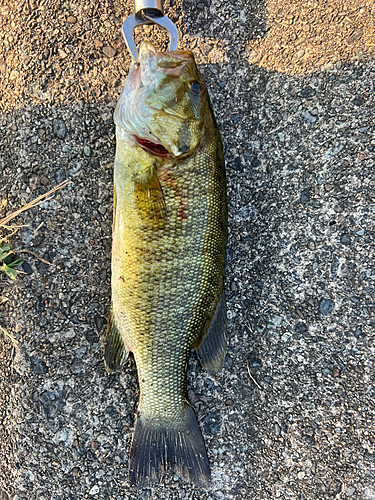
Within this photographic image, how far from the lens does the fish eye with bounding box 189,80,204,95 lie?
180 cm

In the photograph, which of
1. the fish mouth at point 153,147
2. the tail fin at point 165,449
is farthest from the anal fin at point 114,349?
the fish mouth at point 153,147

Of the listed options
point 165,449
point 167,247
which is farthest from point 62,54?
point 165,449

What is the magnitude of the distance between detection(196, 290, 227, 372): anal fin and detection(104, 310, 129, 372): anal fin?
1.41 ft

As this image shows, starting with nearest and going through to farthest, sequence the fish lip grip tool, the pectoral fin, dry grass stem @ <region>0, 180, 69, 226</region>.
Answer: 1. the pectoral fin
2. the fish lip grip tool
3. dry grass stem @ <region>0, 180, 69, 226</region>

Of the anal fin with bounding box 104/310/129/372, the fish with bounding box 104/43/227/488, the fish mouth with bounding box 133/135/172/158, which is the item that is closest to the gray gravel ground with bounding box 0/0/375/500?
the anal fin with bounding box 104/310/129/372

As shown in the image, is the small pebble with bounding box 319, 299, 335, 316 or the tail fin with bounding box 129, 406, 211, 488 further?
the small pebble with bounding box 319, 299, 335, 316

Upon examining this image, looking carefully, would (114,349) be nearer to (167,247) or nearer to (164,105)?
(167,247)

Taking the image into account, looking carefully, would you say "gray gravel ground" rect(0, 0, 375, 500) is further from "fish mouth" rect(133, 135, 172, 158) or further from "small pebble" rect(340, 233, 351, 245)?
"fish mouth" rect(133, 135, 172, 158)

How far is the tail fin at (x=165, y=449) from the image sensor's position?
1879 millimetres

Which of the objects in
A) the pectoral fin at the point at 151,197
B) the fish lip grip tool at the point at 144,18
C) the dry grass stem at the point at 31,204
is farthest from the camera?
the dry grass stem at the point at 31,204

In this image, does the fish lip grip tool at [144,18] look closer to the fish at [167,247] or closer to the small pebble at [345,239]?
the fish at [167,247]

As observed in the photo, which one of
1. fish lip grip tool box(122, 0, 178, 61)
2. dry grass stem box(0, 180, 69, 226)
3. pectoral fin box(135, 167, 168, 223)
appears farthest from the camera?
dry grass stem box(0, 180, 69, 226)

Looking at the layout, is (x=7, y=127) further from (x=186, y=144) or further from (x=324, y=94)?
(x=324, y=94)

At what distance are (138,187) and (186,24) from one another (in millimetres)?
1192
